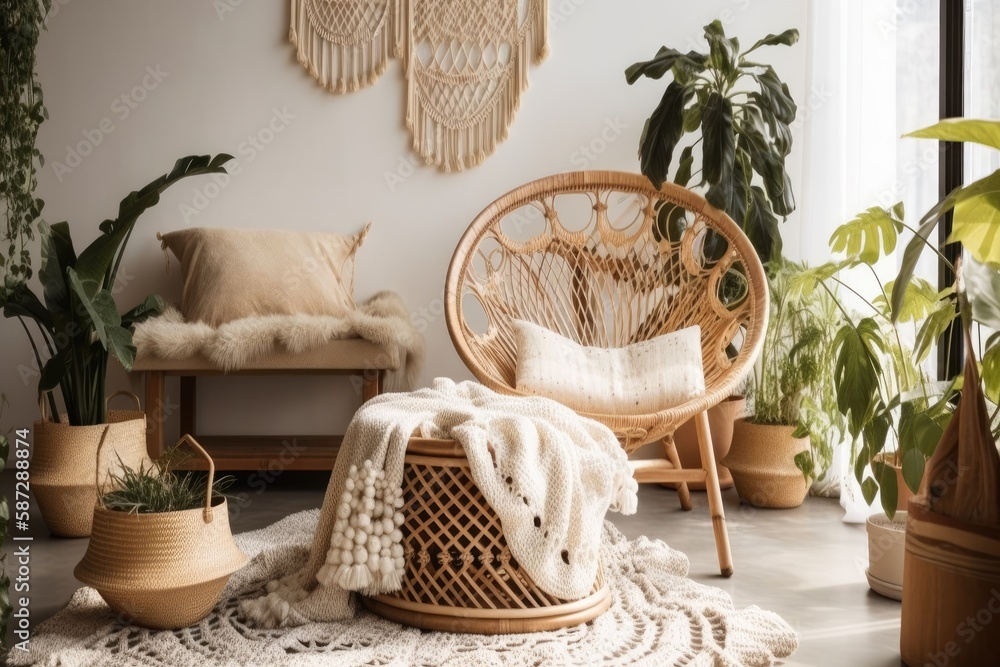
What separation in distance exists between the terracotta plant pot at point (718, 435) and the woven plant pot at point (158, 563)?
5.80ft

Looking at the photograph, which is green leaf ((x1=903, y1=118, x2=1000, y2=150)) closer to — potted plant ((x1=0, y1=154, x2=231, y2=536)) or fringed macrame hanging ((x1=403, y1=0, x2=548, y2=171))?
potted plant ((x1=0, y1=154, x2=231, y2=536))

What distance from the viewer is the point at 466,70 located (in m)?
3.31

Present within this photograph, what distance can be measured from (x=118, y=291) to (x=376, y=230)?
1.00 meters

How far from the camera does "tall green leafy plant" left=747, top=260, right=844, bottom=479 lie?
9.02 feet

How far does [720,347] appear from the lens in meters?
2.40

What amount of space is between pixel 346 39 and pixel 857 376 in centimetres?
229

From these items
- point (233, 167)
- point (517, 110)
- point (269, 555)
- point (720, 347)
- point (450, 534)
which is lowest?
point (269, 555)

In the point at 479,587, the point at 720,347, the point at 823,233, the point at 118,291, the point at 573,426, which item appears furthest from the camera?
the point at 118,291

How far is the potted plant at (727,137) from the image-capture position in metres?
2.53

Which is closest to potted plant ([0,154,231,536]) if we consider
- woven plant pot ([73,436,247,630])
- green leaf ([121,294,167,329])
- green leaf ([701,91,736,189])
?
green leaf ([121,294,167,329])

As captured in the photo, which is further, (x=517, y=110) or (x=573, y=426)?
(x=517, y=110)

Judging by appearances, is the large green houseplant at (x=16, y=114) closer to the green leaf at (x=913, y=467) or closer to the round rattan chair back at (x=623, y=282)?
the round rattan chair back at (x=623, y=282)

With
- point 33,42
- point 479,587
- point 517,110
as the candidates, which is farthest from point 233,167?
point 479,587

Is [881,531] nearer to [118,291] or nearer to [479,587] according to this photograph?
[479,587]
